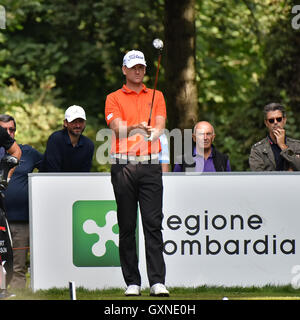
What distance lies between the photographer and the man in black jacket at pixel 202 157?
9.85 meters

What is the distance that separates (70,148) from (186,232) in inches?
57.4

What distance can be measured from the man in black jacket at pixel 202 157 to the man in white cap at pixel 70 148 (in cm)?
95

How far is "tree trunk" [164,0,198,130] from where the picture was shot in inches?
552

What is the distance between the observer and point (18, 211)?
10172mm

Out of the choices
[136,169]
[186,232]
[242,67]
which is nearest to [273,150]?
[186,232]

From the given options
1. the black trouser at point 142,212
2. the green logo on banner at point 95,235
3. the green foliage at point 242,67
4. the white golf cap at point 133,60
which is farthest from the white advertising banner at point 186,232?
the green foliage at point 242,67

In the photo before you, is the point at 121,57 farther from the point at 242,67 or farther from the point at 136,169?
the point at 136,169

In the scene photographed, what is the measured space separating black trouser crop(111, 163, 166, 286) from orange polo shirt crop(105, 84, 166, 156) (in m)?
0.14

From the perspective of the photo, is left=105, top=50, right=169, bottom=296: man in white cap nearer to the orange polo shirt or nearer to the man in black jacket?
the orange polo shirt

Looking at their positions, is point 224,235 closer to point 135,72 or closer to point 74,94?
point 135,72

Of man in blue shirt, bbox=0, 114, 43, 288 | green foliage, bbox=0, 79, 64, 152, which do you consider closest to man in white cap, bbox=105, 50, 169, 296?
man in blue shirt, bbox=0, 114, 43, 288

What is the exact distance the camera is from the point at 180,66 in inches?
554

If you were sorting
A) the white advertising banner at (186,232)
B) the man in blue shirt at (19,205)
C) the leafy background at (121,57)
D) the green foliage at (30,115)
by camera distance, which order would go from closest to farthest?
1. the white advertising banner at (186,232)
2. the man in blue shirt at (19,205)
3. the green foliage at (30,115)
4. the leafy background at (121,57)

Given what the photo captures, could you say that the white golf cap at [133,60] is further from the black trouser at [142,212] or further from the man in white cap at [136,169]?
the black trouser at [142,212]
